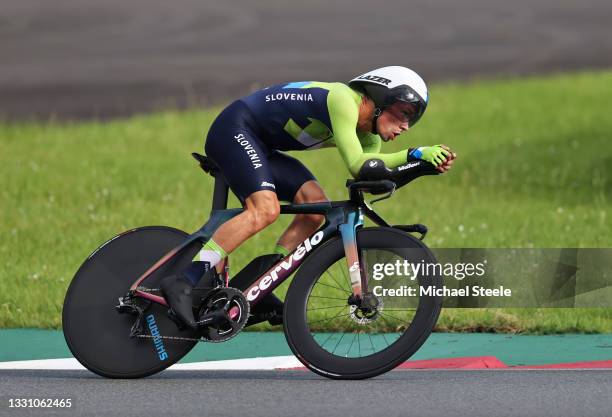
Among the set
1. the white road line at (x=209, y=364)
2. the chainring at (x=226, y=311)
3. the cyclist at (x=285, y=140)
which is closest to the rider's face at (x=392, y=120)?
the cyclist at (x=285, y=140)

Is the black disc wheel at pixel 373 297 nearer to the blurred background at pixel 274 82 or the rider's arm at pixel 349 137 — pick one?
the rider's arm at pixel 349 137

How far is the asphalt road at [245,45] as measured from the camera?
22.2 meters

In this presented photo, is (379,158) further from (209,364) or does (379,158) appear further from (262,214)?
(209,364)

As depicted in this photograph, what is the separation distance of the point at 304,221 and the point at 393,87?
925 mm

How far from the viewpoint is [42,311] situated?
33.3 feet

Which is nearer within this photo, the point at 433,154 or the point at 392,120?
the point at 433,154

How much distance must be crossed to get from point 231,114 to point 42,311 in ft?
9.43

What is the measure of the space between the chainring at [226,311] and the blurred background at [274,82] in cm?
240

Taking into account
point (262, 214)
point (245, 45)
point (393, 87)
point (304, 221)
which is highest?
point (393, 87)

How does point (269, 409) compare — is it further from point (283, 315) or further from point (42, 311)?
point (42, 311)

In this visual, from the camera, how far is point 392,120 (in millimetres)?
7742

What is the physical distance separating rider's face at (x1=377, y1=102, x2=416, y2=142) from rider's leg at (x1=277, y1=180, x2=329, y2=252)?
50cm

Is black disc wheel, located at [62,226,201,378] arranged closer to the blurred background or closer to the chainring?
the chainring

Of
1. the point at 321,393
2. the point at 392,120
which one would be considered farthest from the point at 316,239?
the point at 321,393
